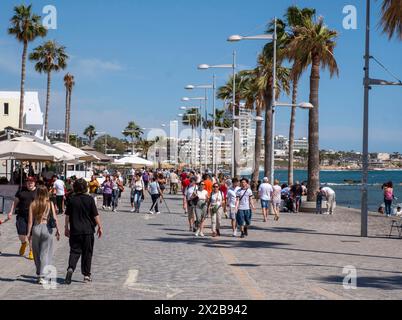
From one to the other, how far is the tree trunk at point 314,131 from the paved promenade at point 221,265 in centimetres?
1047

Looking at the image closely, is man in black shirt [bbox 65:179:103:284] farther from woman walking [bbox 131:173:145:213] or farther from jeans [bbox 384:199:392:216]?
jeans [bbox 384:199:392:216]

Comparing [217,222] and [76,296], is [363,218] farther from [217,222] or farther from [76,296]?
[76,296]

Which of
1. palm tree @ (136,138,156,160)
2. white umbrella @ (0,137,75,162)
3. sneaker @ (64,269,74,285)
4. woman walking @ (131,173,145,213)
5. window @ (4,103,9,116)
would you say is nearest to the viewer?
sneaker @ (64,269,74,285)

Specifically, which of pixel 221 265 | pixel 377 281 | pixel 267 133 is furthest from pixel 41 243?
pixel 267 133

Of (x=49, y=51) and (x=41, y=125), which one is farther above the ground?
(x=49, y=51)

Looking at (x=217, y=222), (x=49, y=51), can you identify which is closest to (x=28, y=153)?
(x=217, y=222)

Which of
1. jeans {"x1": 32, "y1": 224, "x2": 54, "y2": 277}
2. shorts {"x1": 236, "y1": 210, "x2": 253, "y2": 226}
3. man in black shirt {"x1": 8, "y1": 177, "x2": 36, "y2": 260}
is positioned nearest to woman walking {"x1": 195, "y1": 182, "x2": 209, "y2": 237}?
shorts {"x1": 236, "y1": 210, "x2": 253, "y2": 226}

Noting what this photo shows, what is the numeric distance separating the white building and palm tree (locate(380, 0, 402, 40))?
43.3 meters

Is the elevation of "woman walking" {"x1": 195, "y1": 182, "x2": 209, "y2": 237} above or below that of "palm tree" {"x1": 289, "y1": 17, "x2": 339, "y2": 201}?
below

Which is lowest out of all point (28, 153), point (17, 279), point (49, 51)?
point (17, 279)

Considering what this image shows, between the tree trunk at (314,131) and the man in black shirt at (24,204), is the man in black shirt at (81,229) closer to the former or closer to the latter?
the man in black shirt at (24,204)

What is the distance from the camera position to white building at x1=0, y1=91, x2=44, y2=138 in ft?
198

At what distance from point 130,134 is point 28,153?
126846mm
